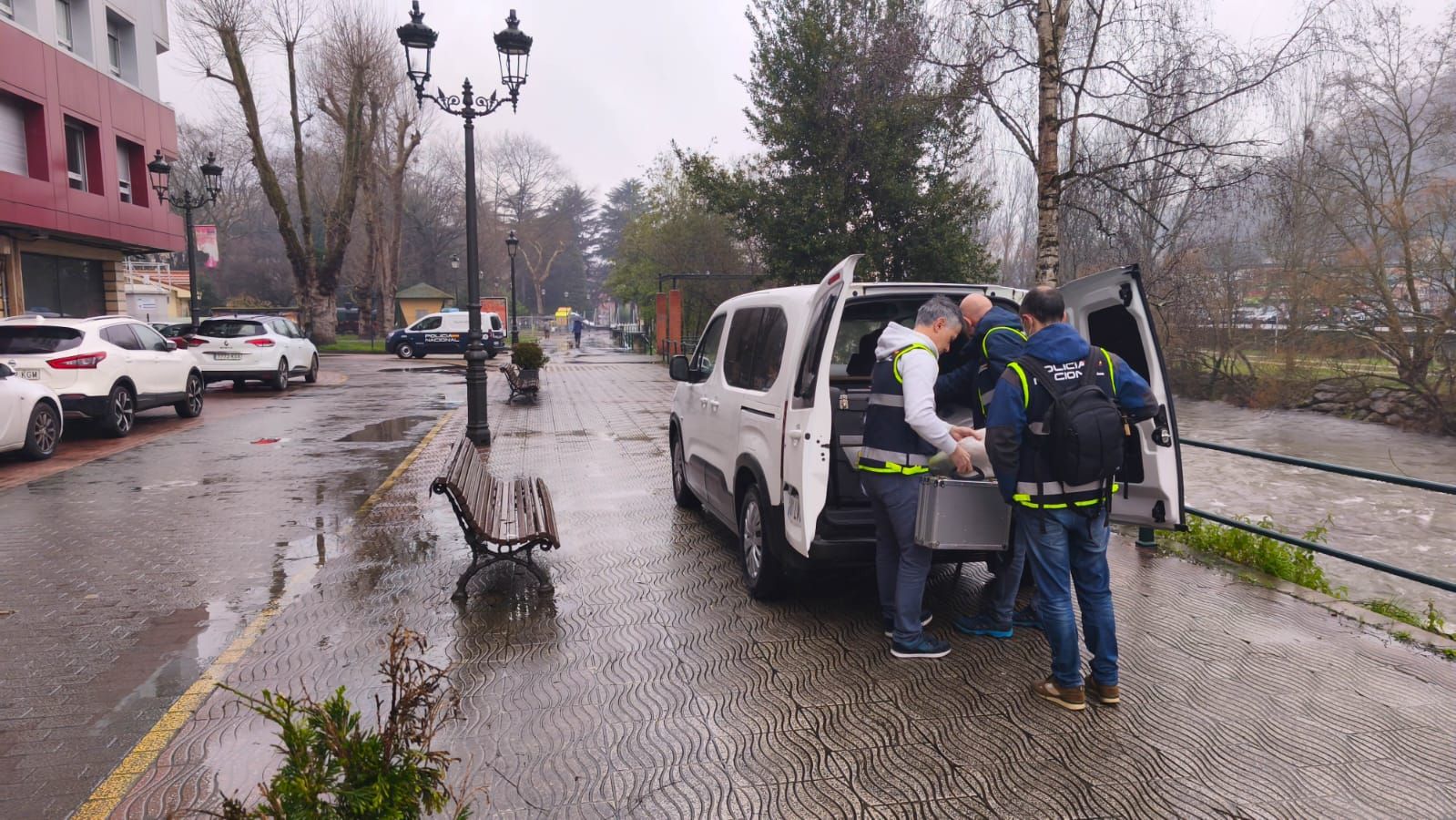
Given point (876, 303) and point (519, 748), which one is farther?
point (876, 303)

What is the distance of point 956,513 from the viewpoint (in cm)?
434

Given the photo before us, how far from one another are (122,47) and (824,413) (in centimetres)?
2945

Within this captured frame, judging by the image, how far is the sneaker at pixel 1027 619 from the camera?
5156 millimetres

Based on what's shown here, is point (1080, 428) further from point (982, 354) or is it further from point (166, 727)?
point (166, 727)

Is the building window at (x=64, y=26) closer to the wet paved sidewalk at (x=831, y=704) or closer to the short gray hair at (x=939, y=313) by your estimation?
the wet paved sidewalk at (x=831, y=704)

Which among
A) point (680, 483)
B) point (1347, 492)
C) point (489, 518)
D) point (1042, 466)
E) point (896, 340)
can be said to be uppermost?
point (896, 340)

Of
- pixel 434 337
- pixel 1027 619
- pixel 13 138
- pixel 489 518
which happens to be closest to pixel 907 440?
pixel 1027 619

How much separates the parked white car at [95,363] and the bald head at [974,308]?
39.4 feet

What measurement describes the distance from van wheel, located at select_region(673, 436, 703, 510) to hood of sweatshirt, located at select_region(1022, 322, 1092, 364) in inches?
176

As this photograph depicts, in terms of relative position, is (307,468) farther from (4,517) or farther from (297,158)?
(297,158)

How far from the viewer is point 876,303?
558 centimetres

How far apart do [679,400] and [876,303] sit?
8.66ft

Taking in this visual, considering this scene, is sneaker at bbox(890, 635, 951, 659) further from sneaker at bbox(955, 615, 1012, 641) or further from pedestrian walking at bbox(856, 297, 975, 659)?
sneaker at bbox(955, 615, 1012, 641)

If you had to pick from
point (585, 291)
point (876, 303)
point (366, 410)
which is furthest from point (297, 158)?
point (585, 291)
